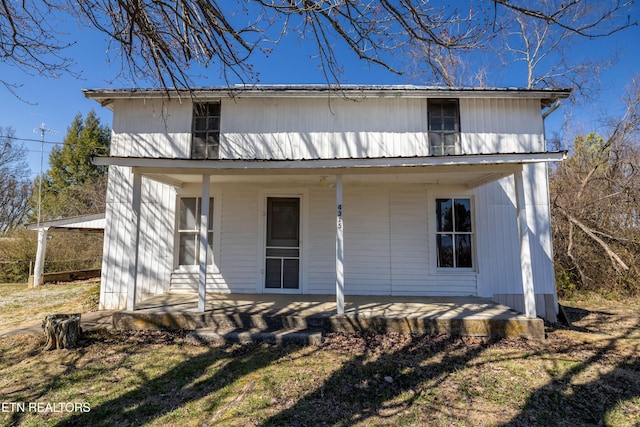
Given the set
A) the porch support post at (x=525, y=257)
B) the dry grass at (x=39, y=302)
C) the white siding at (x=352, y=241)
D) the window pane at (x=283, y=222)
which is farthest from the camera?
the window pane at (x=283, y=222)

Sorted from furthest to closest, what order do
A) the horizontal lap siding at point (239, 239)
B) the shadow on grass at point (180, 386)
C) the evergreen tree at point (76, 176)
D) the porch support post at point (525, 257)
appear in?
the evergreen tree at point (76, 176), the horizontal lap siding at point (239, 239), the porch support post at point (525, 257), the shadow on grass at point (180, 386)

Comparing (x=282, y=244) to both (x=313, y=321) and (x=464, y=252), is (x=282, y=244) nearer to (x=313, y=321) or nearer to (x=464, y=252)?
(x=313, y=321)

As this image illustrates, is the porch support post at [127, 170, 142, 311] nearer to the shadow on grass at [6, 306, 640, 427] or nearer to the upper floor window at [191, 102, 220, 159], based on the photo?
the shadow on grass at [6, 306, 640, 427]

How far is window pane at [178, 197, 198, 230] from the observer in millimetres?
7246

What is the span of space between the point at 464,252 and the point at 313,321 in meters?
3.82

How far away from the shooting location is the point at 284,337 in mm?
4977

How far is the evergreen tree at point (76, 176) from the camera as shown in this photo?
72.9ft

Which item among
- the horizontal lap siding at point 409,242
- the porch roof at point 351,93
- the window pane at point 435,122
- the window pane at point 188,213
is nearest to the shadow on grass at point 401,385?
the horizontal lap siding at point 409,242

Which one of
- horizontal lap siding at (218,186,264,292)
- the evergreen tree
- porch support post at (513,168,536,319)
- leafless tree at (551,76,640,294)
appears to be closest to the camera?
porch support post at (513,168,536,319)

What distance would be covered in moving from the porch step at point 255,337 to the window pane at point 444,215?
3754mm

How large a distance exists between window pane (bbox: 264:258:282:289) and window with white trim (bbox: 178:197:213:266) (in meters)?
1.27

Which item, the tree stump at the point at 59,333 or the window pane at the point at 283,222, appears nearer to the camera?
the tree stump at the point at 59,333

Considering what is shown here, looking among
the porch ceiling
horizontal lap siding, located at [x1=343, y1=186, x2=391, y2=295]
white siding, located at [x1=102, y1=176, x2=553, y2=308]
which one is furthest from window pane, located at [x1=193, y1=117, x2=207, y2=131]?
horizontal lap siding, located at [x1=343, y1=186, x2=391, y2=295]

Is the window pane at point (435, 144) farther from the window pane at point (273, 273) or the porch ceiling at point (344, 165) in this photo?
the window pane at point (273, 273)
